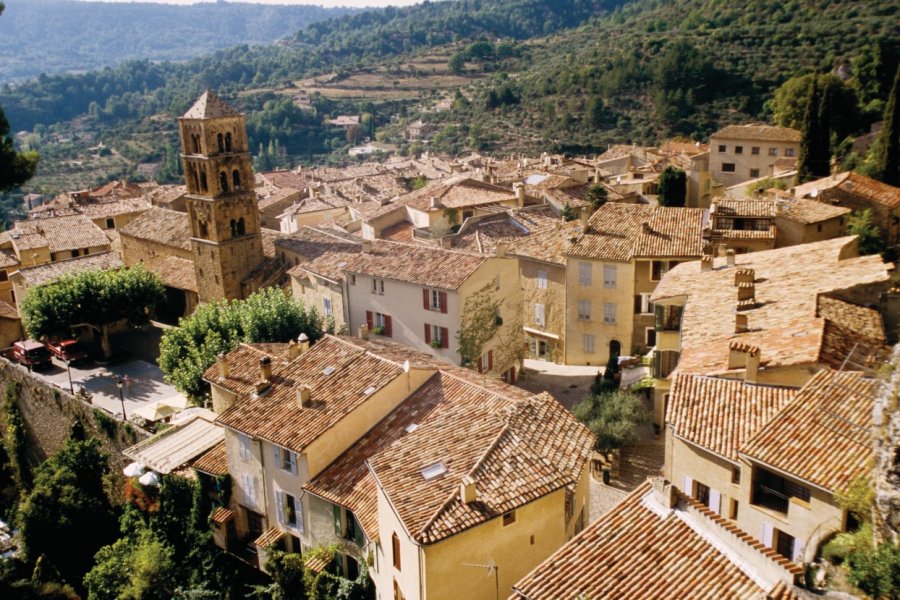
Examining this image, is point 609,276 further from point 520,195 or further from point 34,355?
point 34,355

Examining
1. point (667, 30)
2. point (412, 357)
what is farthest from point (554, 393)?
point (667, 30)

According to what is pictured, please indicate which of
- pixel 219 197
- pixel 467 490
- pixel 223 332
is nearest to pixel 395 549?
pixel 467 490

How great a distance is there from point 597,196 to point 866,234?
17.6 m

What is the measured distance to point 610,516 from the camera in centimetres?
1614

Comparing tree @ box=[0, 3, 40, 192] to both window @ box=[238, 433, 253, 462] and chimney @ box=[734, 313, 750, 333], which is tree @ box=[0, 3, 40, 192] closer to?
window @ box=[238, 433, 253, 462]

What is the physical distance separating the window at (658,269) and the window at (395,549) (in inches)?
822

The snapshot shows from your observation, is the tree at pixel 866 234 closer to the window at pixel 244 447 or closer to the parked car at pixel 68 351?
the window at pixel 244 447

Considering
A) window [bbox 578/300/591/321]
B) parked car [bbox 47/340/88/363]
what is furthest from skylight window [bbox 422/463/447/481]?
parked car [bbox 47/340/88/363]

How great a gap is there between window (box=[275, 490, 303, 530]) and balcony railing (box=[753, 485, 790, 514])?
13063 millimetres

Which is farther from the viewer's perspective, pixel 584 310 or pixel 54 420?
pixel 54 420

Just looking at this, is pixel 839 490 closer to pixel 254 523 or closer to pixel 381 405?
pixel 381 405

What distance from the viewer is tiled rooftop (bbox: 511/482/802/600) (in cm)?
1390

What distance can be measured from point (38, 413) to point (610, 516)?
114ft

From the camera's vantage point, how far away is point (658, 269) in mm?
36156
